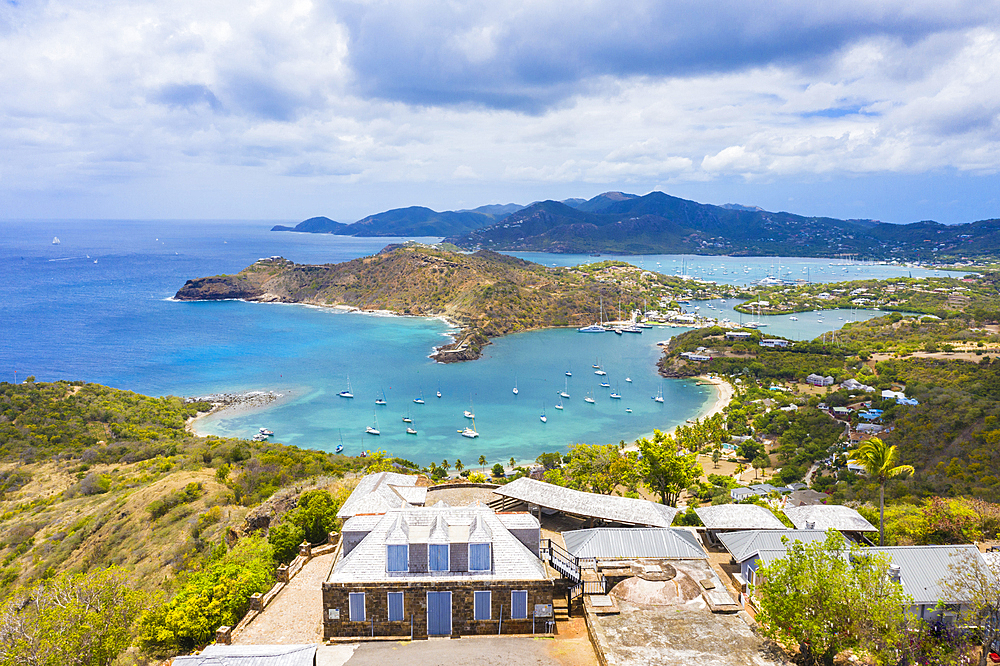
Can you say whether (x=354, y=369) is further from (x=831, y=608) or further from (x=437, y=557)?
(x=831, y=608)

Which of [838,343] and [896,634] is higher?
[896,634]

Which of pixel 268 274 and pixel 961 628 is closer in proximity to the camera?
pixel 961 628

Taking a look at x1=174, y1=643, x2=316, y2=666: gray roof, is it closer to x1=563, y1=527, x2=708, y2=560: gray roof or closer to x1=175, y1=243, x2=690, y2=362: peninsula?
x1=563, y1=527, x2=708, y2=560: gray roof

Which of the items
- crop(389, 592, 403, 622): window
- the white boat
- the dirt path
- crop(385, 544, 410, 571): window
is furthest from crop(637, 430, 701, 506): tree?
the white boat

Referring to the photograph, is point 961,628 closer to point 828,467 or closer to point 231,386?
point 828,467

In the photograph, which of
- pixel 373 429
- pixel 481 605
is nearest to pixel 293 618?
pixel 481 605

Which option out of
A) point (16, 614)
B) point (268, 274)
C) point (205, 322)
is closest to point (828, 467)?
point (16, 614)
